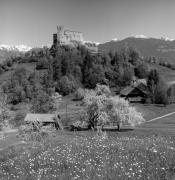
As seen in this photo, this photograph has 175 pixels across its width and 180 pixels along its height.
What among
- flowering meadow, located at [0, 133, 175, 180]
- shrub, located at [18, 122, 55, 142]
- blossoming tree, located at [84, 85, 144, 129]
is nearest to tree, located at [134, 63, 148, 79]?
blossoming tree, located at [84, 85, 144, 129]

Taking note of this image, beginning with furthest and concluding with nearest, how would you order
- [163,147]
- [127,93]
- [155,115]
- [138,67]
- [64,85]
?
[138,67] → [64,85] → [127,93] → [155,115] → [163,147]

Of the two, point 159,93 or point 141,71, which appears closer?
point 159,93

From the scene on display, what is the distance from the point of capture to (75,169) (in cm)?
1140

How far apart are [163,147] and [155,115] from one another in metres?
95.1

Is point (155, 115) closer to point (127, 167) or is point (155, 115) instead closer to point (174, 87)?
point (174, 87)

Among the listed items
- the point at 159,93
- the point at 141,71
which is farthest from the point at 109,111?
the point at 141,71

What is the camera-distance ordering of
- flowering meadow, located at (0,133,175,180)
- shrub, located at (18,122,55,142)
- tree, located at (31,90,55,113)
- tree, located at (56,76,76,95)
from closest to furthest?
flowering meadow, located at (0,133,175,180) < shrub, located at (18,122,55,142) < tree, located at (31,90,55,113) < tree, located at (56,76,76,95)

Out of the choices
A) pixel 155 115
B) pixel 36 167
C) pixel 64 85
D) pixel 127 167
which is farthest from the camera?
pixel 64 85

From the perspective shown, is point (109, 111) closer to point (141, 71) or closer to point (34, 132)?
point (34, 132)

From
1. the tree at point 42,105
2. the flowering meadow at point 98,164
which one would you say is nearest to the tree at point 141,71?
the tree at point 42,105

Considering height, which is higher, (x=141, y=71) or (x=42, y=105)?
(x=141, y=71)

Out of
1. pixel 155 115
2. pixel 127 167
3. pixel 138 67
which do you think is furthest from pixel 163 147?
pixel 138 67

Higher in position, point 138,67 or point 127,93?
point 138,67

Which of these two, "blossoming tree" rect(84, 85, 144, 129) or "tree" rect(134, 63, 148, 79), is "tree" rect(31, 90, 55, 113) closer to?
"blossoming tree" rect(84, 85, 144, 129)
